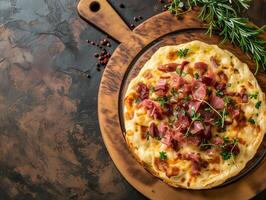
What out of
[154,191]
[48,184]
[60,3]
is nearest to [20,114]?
[48,184]

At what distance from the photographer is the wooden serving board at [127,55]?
192 inches

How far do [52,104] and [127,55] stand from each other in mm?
1039

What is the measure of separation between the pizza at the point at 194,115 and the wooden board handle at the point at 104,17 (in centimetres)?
56

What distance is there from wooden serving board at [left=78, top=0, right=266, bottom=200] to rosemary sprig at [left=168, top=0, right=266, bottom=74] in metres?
0.09

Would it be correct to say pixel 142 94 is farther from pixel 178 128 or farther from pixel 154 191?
pixel 154 191

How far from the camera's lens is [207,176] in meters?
4.51

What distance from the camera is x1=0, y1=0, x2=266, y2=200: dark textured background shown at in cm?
520

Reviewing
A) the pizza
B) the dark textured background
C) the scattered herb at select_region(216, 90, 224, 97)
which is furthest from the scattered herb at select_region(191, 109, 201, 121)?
the dark textured background

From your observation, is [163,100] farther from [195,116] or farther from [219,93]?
[219,93]

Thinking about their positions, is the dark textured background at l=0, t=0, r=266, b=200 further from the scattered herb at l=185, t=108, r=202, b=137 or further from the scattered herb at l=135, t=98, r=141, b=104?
the scattered herb at l=185, t=108, r=202, b=137

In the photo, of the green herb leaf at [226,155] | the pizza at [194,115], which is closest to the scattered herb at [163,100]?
the pizza at [194,115]

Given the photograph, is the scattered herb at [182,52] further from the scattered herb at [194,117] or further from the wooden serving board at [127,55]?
the scattered herb at [194,117]

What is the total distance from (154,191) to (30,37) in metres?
2.28

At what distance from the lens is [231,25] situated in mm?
4805
